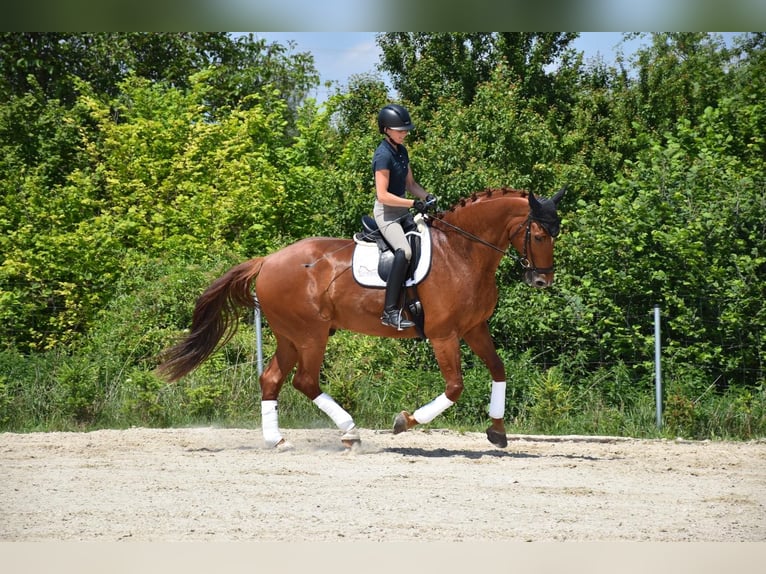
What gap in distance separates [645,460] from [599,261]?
13.2ft

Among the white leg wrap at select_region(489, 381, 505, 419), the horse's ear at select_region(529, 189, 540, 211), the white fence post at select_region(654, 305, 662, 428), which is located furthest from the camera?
the white fence post at select_region(654, 305, 662, 428)

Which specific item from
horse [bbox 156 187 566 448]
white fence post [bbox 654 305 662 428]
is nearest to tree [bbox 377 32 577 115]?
white fence post [bbox 654 305 662 428]

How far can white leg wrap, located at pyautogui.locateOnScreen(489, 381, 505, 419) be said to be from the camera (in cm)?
902

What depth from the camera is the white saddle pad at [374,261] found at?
28.9ft

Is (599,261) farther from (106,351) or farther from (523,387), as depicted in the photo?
(106,351)

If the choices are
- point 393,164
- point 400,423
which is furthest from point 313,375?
point 393,164

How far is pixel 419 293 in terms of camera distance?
8828 millimetres

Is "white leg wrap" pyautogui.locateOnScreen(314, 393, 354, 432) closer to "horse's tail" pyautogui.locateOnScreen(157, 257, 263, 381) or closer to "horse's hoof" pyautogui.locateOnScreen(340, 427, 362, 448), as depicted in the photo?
"horse's hoof" pyautogui.locateOnScreen(340, 427, 362, 448)

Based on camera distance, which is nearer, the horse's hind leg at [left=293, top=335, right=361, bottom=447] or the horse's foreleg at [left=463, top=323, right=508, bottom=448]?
the horse's foreleg at [left=463, top=323, right=508, bottom=448]

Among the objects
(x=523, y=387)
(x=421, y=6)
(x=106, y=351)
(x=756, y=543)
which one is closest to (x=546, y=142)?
(x=523, y=387)

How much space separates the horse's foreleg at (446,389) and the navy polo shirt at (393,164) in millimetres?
1405

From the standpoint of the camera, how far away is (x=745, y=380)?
1141cm

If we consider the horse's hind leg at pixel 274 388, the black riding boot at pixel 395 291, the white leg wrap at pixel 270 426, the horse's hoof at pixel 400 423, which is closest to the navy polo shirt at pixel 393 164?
the black riding boot at pixel 395 291

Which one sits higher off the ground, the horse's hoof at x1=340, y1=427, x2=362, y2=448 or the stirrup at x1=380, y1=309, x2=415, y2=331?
the stirrup at x1=380, y1=309, x2=415, y2=331
